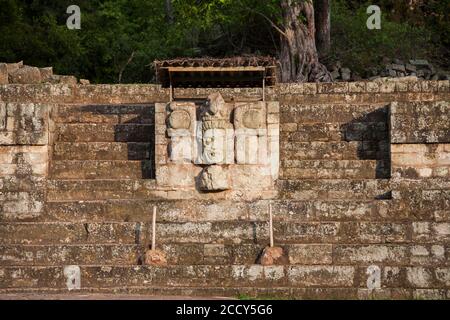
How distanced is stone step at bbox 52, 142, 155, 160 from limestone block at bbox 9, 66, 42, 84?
423 centimetres

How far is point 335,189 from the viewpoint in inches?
738

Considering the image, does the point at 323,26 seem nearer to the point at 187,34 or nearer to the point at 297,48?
the point at 297,48

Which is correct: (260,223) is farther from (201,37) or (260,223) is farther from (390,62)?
(201,37)

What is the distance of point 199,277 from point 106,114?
17.6 ft

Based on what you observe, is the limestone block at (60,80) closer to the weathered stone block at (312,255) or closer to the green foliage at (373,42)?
the green foliage at (373,42)

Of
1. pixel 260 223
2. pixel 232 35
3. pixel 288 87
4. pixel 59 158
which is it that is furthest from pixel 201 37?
pixel 260 223

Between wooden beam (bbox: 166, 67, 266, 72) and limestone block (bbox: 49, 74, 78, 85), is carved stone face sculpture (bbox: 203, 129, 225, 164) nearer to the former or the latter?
wooden beam (bbox: 166, 67, 266, 72)

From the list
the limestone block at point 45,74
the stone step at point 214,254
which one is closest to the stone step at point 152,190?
the stone step at point 214,254

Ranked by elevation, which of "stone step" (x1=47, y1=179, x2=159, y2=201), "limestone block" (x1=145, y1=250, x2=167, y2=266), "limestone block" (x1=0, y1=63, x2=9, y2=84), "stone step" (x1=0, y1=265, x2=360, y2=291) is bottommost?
"stone step" (x1=0, y1=265, x2=360, y2=291)

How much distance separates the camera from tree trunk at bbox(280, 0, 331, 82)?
1078 inches

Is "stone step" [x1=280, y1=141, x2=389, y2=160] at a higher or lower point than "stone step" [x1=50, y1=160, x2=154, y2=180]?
higher

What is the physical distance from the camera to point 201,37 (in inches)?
1252

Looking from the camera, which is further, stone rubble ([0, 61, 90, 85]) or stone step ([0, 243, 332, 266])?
stone rubble ([0, 61, 90, 85])

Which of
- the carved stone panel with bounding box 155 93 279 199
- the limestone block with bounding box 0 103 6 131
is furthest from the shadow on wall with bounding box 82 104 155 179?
the limestone block with bounding box 0 103 6 131
